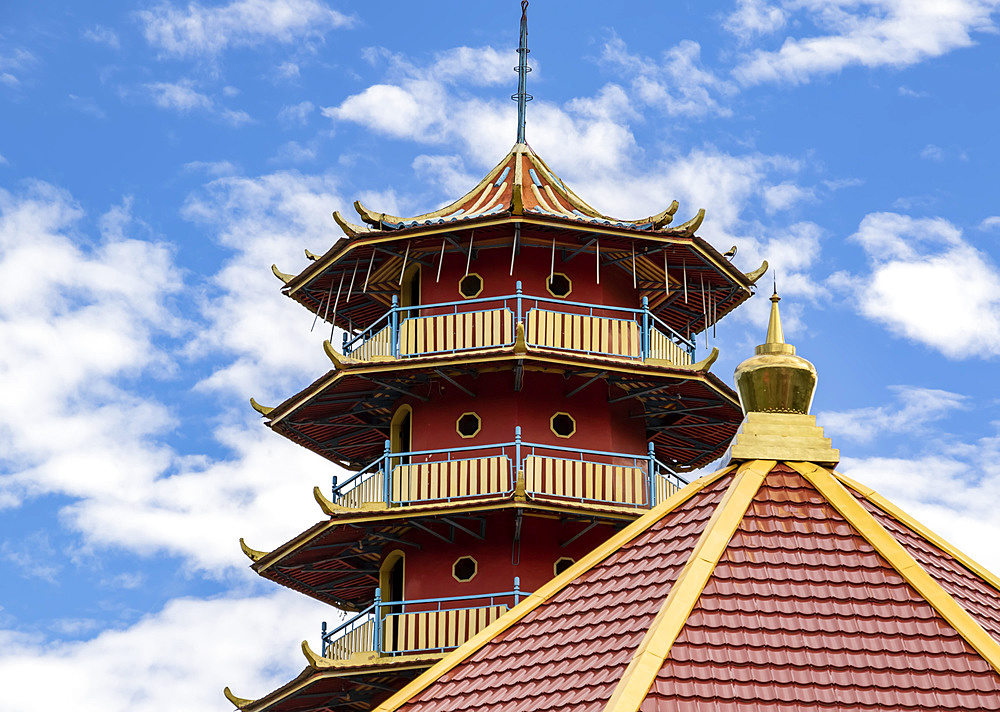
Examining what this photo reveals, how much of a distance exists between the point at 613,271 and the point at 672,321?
2.70 metres

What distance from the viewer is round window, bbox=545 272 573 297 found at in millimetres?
31156

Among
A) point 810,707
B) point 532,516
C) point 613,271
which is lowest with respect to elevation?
point 810,707

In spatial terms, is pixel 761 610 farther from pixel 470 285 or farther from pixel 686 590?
pixel 470 285

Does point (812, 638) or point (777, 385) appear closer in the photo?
point (812, 638)

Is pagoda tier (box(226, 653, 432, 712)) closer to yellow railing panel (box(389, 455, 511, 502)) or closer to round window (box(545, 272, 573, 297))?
yellow railing panel (box(389, 455, 511, 502))

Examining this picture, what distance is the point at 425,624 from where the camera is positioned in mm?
27938

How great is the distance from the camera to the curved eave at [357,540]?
28031mm

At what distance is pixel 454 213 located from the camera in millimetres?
31281

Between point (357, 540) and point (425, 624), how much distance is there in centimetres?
248

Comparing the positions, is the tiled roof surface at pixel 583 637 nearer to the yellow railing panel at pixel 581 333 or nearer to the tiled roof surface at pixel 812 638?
the tiled roof surface at pixel 812 638

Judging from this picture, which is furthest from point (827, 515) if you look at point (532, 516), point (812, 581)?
point (532, 516)

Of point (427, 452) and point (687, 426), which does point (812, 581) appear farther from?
point (687, 426)

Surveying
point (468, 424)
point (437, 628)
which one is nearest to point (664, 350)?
point (468, 424)

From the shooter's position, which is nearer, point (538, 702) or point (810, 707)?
point (810, 707)
